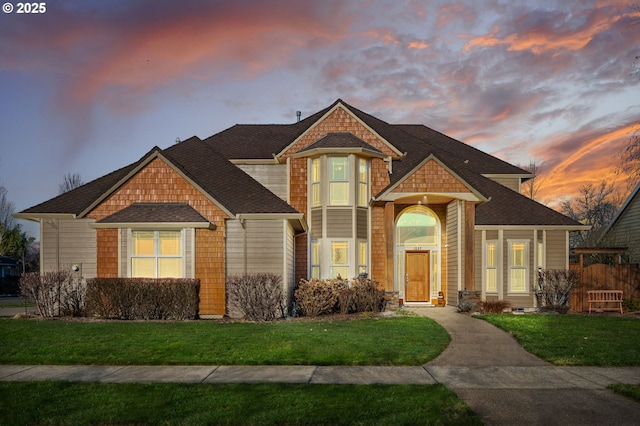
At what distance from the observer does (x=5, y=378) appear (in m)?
9.04

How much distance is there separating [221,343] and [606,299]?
15.5 meters

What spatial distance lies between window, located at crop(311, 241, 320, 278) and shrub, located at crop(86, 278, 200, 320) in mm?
6252

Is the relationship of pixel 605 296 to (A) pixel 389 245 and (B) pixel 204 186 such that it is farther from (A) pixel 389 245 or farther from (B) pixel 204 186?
(B) pixel 204 186

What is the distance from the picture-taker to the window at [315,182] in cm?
2184

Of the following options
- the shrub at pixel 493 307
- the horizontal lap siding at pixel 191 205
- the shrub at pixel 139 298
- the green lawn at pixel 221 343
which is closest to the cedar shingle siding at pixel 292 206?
the horizontal lap siding at pixel 191 205

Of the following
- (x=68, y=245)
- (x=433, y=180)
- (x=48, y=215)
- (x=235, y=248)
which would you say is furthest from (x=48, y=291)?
(x=433, y=180)

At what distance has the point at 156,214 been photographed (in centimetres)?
1730

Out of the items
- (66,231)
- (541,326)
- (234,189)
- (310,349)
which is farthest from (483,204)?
(66,231)

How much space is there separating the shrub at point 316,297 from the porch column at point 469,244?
5.12 metres

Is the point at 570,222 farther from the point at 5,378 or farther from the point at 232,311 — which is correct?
the point at 5,378

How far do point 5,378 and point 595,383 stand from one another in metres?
9.46

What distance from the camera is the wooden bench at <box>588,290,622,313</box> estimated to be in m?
20.0

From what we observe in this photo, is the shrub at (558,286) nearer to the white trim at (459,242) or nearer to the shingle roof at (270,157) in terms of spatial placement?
the shingle roof at (270,157)

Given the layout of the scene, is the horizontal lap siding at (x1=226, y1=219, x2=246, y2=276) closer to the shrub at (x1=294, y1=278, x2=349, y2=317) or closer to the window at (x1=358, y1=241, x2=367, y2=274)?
the shrub at (x1=294, y1=278, x2=349, y2=317)
